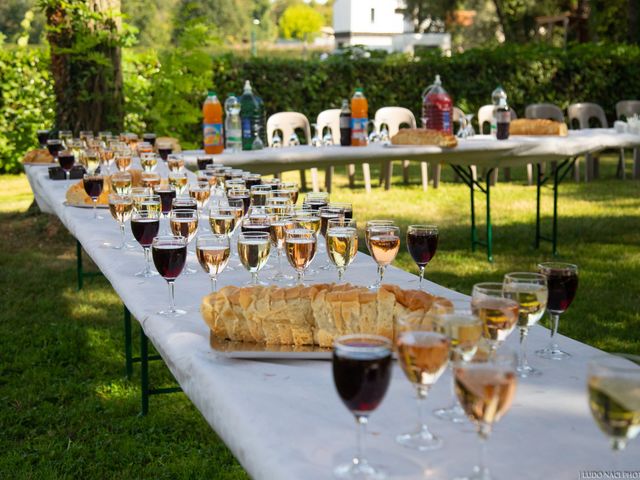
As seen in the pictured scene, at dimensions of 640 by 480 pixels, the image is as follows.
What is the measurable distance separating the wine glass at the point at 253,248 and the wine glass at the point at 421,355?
82 cm

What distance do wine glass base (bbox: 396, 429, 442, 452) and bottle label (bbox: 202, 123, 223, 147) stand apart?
15.0 ft

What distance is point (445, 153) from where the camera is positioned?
624 centimetres

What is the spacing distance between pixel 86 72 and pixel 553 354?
6.42 m

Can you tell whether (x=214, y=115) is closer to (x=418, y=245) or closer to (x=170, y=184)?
(x=170, y=184)

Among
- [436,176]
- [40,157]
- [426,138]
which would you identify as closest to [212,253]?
[40,157]

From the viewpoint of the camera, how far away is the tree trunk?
7328 mm

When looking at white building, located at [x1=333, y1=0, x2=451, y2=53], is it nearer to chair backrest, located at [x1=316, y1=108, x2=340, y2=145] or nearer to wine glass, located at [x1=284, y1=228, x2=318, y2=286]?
chair backrest, located at [x1=316, y1=108, x2=340, y2=145]

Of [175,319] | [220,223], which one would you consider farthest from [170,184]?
[175,319]

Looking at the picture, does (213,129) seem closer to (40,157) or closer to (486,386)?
(40,157)

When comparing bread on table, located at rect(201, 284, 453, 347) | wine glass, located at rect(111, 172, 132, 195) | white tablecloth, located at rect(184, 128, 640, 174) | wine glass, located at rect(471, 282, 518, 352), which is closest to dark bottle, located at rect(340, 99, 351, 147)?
white tablecloth, located at rect(184, 128, 640, 174)

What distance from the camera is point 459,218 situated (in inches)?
335

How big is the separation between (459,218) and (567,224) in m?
1.03

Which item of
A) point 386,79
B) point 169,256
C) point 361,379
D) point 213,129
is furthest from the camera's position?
point 386,79

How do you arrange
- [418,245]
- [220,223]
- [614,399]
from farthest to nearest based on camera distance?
[220,223]
[418,245]
[614,399]
